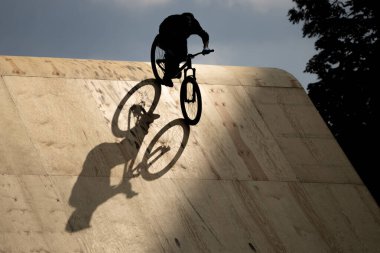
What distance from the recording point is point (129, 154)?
910cm

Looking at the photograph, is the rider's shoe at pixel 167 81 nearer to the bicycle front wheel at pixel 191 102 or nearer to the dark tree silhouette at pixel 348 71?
the bicycle front wheel at pixel 191 102

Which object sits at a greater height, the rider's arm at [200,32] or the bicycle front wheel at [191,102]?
the rider's arm at [200,32]

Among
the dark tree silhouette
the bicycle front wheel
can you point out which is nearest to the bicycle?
the bicycle front wheel

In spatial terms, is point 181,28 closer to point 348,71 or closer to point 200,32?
point 200,32

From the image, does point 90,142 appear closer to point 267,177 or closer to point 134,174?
point 134,174

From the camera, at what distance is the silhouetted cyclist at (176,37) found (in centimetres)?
982

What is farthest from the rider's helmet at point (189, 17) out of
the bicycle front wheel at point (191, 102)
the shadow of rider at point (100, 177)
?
the shadow of rider at point (100, 177)

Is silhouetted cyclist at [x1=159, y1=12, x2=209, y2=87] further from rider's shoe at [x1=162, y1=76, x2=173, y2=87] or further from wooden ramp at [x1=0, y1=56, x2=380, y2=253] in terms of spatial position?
wooden ramp at [x1=0, y1=56, x2=380, y2=253]

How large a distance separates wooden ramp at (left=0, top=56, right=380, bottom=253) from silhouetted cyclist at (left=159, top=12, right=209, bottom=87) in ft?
1.93

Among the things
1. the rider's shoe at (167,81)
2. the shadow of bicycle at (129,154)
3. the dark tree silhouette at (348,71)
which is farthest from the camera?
the dark tree silhouette at (348,71)

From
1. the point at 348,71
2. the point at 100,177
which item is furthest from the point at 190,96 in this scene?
the point at 348,71

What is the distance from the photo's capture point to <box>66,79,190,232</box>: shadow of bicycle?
26.5 ft

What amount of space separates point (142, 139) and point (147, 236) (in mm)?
2049

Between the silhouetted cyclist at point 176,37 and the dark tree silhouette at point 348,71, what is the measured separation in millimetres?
9332
